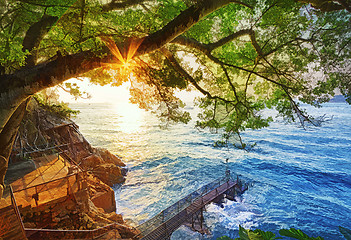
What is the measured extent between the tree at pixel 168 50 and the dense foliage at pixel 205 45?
30 mm

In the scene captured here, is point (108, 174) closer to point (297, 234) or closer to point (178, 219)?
point (178, 219)

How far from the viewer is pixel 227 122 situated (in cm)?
728

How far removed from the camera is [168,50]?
6.19m

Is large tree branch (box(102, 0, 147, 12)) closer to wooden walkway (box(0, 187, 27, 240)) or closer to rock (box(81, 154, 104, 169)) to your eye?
wooden walkway (box(0, 187, 27, 240))

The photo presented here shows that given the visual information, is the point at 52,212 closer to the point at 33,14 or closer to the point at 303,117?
the point at 33,14

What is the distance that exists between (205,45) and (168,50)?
1.28 meters

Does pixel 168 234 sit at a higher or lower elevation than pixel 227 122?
lower

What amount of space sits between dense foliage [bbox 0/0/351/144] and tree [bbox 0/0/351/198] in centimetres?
3

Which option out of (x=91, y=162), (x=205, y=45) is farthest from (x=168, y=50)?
(x=91, y=162)

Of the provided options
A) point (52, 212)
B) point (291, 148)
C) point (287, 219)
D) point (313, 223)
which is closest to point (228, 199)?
point (287, 219)

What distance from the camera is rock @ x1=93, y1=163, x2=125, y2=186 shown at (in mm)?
20998

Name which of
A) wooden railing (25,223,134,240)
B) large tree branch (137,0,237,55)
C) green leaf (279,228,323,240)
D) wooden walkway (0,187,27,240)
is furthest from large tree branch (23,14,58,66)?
green leaf (279,228,323,240)

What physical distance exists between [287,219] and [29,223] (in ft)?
71.6

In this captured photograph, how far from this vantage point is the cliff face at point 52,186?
795cm
